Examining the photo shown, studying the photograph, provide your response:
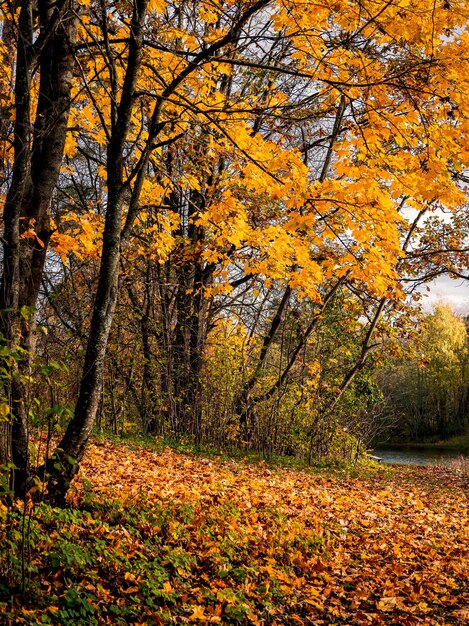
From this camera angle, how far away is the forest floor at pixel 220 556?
3156 millimetres

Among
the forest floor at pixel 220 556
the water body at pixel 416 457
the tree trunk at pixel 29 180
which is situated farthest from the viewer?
the water body at pixel 416 457

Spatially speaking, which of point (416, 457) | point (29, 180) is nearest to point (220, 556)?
point (29, 180)

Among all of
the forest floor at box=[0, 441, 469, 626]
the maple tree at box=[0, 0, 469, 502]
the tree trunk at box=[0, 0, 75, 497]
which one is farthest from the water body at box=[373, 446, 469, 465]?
the tree trunk at box=[0, 0, 75, 497]

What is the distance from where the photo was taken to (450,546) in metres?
5.66

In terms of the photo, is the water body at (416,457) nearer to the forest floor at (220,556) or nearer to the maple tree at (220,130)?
the forest floor at (220,556)

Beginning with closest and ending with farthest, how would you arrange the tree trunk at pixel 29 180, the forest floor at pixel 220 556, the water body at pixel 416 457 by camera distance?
the forest floor at pixel 220 556 < the tree trunk at pixel 29 180 < the water body at pixel 416 457

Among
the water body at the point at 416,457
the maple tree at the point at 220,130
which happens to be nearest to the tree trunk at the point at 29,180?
the maple tree at the point at 220,130

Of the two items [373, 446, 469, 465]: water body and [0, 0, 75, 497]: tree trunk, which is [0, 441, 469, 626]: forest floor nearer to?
[0, 0, 75, 497]: tree trunk

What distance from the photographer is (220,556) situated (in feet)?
13.8

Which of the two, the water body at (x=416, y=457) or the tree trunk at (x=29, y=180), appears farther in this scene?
the water body at (x=416, y=457)

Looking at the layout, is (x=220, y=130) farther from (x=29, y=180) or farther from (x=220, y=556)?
(x=220, y=556)

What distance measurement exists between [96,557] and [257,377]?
23.0 feet

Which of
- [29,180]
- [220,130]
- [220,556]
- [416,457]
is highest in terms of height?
[220,130]

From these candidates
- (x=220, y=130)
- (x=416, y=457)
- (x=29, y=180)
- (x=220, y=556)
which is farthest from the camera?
(x=416, y=457)
